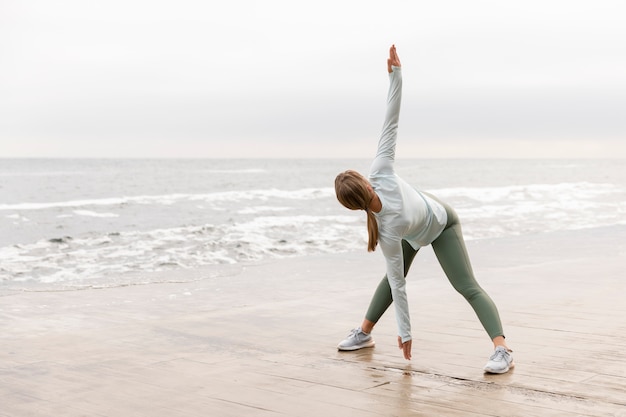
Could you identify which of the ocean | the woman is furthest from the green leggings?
the ocean

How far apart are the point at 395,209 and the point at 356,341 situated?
119 centimetres

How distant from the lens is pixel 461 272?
443 cm

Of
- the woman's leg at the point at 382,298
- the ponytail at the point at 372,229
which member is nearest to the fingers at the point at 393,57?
the ponytail at the point at 372,229

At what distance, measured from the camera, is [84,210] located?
28.1 meters

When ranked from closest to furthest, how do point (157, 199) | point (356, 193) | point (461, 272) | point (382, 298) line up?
1. point (356, 193)
2. point (461, 272)
3. point (382, 298)
4. point (157, 199)

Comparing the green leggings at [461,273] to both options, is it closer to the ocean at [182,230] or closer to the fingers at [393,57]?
the fingers at [393,57]

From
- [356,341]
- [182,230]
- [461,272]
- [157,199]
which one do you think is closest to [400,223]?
[461,272]

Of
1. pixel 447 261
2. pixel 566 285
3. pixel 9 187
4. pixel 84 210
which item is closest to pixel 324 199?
pixel 84 210

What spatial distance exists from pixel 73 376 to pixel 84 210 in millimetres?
24747

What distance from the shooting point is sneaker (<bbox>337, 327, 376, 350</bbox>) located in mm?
4887

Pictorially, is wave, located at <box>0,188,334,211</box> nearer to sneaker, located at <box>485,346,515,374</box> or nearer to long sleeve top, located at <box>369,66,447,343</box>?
long sleeve top, located at <box>369,66,447,343</box>

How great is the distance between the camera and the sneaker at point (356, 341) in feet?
16.0

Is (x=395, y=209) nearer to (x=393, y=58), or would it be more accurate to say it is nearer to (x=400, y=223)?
(x=400, y=223)

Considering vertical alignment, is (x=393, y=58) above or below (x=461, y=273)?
above
